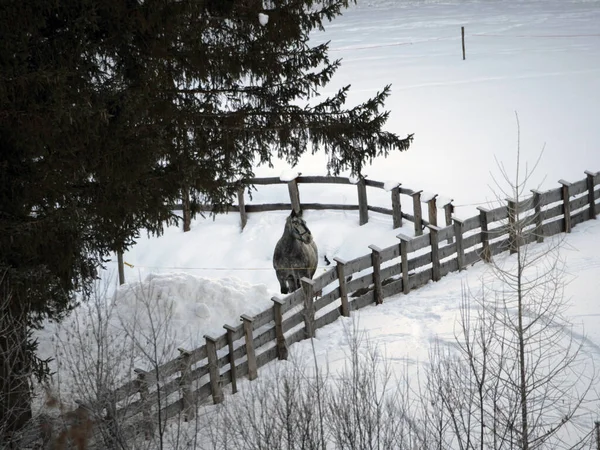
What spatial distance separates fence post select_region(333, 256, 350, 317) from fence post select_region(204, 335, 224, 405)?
2781mm

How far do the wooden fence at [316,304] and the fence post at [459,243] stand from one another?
17 mm

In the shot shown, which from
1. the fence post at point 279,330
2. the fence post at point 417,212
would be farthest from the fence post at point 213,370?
the fence post at point 417,212

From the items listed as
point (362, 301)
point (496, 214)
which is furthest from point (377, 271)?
point (496, 214)

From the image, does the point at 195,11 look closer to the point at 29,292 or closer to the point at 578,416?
the point at 29,292

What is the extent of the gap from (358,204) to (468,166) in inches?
197

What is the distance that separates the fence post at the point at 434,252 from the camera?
15367 millimetres

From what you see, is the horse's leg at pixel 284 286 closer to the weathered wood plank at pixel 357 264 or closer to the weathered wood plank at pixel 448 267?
the weathered wood plank at pixel 357 264

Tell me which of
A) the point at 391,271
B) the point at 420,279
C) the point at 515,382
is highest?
the point at 515,382

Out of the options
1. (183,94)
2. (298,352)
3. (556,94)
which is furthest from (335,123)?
(556,94)

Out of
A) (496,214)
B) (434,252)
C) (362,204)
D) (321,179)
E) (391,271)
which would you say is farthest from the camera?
(321,179)

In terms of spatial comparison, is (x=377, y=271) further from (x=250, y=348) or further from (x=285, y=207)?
(x=285, y=207)

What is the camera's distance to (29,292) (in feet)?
32.7

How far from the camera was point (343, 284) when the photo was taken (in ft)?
46.2

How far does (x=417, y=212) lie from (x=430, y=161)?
6.91 m
